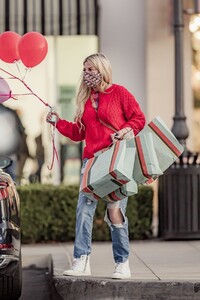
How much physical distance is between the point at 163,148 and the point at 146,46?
8758 millimetres

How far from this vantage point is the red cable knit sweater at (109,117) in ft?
27.8

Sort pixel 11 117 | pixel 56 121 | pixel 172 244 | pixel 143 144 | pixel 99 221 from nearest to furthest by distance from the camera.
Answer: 1. pixel 143 144
2. pixel 56 121
3. pixel 172 244
4. pixel 99 221
5. pixel 11 117

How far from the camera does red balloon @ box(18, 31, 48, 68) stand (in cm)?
883

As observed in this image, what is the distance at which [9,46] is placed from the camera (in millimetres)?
8914

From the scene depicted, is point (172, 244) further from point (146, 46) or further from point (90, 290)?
point (146, 46)

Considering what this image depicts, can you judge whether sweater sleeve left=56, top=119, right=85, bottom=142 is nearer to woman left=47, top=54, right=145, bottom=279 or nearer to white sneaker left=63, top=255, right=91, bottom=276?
woman left=47, top=54, right=145, bottom=279

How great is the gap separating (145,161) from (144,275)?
44.0 inches

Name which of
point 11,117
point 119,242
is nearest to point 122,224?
point 119,242

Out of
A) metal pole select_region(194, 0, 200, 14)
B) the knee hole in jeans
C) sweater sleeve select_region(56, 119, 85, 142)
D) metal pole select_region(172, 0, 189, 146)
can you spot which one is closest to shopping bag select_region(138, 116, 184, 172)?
the knee hole in jeans

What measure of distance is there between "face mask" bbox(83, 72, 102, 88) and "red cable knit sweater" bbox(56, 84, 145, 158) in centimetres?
12

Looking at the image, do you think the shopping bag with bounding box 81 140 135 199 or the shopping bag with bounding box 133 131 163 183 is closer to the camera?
the shopping bag with bounding box 81 140 135 199

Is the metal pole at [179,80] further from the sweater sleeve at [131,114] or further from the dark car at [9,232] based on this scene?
the dark car at [9,232]

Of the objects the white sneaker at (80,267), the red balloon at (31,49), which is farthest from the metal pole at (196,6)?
the white sneaker at (80,267)

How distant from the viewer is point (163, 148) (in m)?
8.20
